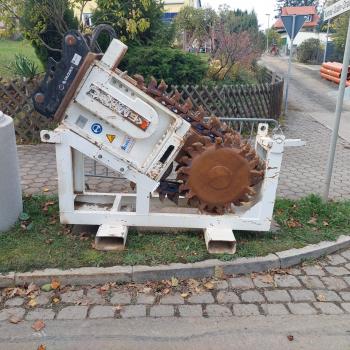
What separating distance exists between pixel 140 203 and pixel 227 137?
Result: 3.57 feet

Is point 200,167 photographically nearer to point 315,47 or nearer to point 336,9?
point 336,9

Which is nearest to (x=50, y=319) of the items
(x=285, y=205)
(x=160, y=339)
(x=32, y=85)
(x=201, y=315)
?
(x=160, y=339)

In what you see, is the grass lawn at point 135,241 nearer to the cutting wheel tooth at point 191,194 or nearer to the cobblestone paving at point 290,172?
the cutting wheel tooth at point 191,194

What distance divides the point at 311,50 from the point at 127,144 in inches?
1311

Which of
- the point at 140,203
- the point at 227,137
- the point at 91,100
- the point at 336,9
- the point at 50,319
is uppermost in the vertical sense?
the point at 336,9

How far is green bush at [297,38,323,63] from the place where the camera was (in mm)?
33372

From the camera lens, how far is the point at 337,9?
4.89 meters

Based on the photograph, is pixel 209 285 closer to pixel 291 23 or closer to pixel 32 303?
pixel 32 303

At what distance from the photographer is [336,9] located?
16.1 feet

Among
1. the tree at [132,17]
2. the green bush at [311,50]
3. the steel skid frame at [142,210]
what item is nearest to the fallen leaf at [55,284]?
the steel skid frame at [142,210]

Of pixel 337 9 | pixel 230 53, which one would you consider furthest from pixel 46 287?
pixel 230 53

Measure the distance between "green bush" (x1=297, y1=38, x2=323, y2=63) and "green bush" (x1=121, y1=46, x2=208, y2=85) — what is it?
2665cm

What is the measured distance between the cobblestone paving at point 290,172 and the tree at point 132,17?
3381mm

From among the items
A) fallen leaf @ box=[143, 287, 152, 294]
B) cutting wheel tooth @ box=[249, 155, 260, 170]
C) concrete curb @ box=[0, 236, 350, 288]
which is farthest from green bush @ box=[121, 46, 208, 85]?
fallen leaf @ box=[143, 287, 152, 294]
